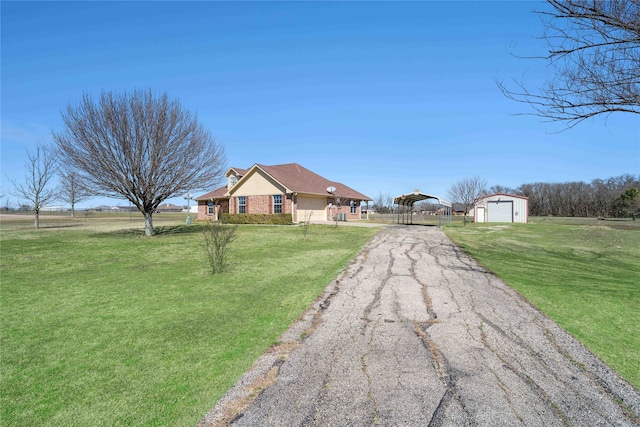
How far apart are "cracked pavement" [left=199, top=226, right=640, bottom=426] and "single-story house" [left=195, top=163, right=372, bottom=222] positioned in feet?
67.2

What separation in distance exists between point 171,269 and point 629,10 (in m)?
11.0

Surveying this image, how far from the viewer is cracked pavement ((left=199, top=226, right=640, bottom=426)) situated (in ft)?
8.46

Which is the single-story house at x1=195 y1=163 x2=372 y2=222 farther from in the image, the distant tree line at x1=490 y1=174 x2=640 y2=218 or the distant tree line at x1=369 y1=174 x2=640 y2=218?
the distant tree line at x1=490 y1=174 x2=640 y2=218

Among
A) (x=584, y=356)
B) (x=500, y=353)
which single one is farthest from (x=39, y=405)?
(x=584, y=356)

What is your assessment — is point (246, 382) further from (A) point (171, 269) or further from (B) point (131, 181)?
(B) point (131, 181)

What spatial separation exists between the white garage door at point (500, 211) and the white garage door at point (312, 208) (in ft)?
63.8

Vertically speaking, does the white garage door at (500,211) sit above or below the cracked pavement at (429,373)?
above

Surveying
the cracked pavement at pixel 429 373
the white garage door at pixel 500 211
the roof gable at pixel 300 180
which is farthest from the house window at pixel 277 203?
the white garage door at pixel 500 211

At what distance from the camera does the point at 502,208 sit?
116ft

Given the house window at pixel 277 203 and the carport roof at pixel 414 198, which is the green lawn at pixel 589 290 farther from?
the house window at pixel 277 203

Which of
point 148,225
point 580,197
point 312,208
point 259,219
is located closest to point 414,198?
point 312,208

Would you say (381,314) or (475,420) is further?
(381,314)

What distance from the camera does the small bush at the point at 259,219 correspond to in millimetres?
26797

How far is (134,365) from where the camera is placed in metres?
3.60
